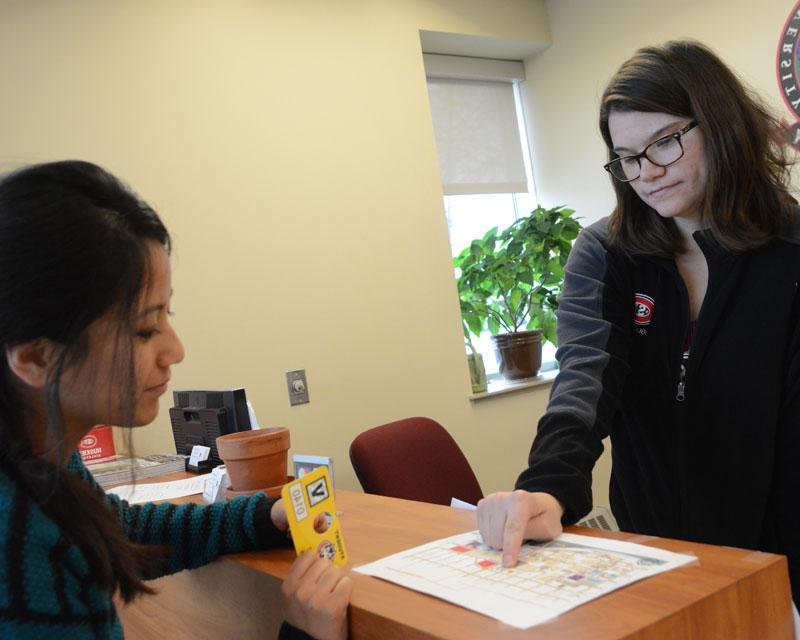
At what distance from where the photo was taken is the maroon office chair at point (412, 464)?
7.66ft

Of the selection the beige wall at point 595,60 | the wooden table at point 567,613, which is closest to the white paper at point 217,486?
the wooden table at point 567,613

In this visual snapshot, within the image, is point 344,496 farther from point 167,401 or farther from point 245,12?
point 245,12

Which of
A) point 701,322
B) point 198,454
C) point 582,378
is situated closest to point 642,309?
point 701,322

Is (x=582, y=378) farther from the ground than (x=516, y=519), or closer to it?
farther from the ground

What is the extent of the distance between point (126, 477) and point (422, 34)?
262cm

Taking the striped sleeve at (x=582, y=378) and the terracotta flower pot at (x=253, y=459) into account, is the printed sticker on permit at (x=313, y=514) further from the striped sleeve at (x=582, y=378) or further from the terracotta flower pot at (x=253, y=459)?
the terracotta flower pot at (x=253, y=459)

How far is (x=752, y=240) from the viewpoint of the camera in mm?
1327

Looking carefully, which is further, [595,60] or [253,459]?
[595,60]

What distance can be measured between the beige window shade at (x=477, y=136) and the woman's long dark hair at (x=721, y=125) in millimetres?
2738

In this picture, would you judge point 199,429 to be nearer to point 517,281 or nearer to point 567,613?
point 567,613

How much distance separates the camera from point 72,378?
2.82ft

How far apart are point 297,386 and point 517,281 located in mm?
1320

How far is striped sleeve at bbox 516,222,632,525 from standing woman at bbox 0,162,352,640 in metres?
0.37

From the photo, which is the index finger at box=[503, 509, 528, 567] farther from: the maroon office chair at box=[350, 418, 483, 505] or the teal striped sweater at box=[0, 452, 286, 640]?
the maroon office chair at box=[350, 418, 483, 505]
